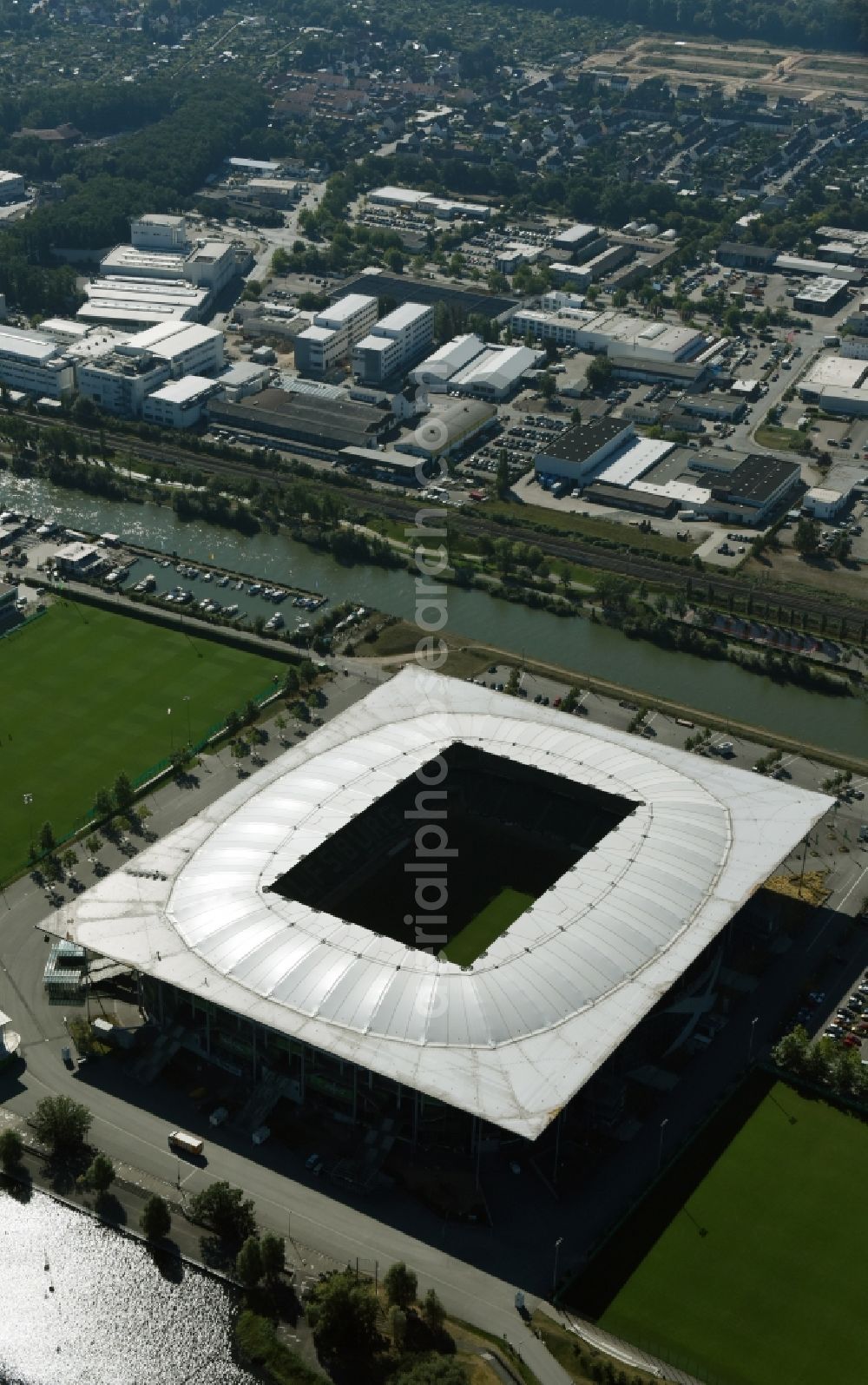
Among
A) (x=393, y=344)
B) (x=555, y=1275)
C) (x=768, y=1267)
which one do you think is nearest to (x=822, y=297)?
(x=393, y=344)

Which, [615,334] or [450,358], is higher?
[450,358]

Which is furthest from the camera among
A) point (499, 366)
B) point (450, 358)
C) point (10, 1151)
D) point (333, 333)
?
point (333, 333)

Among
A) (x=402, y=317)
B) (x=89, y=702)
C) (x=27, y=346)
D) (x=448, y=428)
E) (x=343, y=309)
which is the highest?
(x=27, y=346)

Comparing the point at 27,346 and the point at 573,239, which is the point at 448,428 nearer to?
the point at 27,346

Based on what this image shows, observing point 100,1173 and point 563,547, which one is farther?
point 563,547

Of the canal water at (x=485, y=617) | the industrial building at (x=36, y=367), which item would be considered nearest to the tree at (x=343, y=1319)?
the canal water at (x=485, y=617)

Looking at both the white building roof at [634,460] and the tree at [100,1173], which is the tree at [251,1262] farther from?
the white building roof at [634,460]
